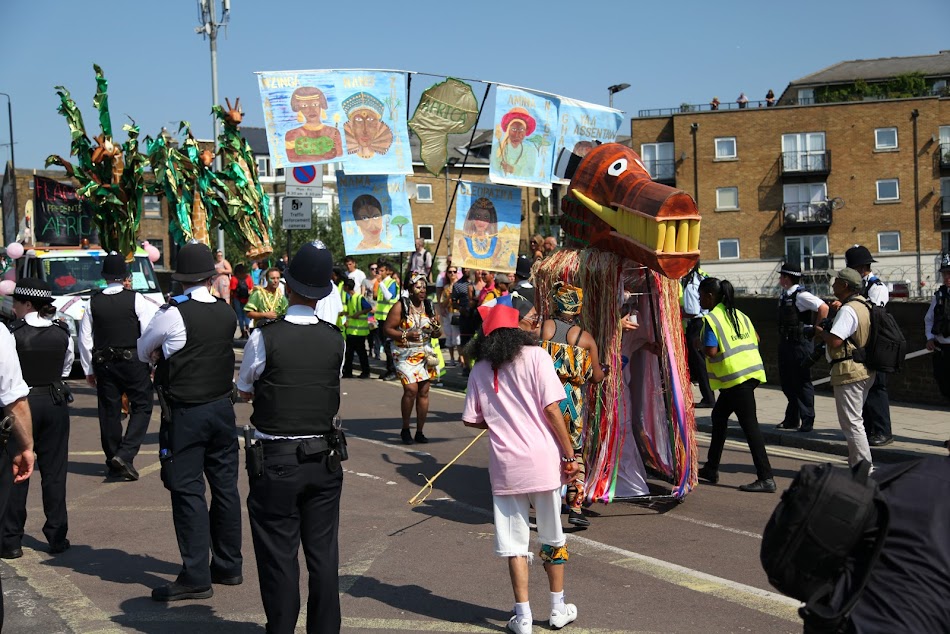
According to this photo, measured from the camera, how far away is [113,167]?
1548 cm

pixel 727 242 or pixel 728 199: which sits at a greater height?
pixel 728 199

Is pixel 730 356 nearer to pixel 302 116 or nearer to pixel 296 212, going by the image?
pixel 302 116

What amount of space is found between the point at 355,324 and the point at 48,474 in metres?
9.73

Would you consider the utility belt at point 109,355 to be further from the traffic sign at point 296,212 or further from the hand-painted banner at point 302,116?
the traffic sign at point 296,212

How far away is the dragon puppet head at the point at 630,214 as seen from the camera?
23.7 feet

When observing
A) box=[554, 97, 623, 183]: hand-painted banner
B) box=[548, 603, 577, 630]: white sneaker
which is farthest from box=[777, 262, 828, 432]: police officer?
box=[548, 603, 577, 630]: white sneaker

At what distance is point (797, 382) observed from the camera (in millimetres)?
10820

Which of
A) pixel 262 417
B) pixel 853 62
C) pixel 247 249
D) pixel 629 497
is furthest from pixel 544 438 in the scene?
pixel 853 62

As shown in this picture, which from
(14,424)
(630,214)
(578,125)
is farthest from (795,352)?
(14,424)

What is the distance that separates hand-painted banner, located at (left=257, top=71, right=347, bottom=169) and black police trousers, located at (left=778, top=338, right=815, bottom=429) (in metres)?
5.38

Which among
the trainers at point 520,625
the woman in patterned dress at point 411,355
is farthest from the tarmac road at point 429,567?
the woman in patterned dress at point 411,355

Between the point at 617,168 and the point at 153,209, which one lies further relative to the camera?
the point at 153,209

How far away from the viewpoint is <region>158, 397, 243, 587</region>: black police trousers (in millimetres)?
5840

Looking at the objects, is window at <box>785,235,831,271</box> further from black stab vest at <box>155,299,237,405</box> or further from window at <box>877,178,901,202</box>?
black stab vest at <box>155,299,237,405</box>
